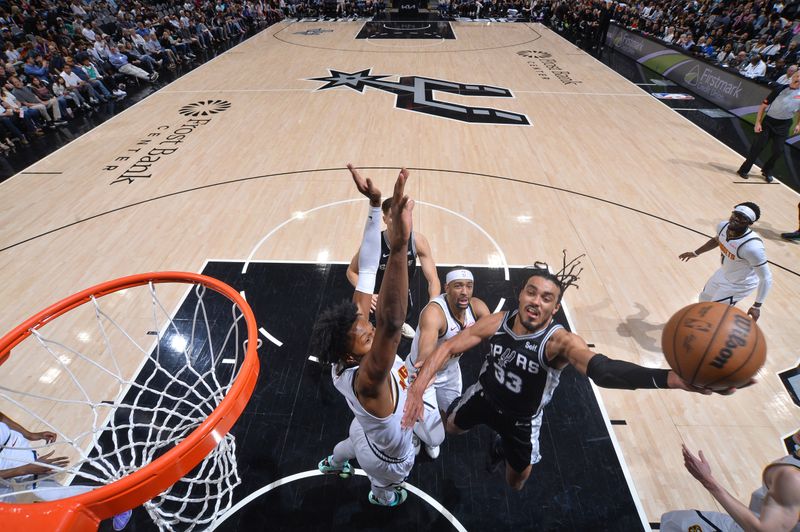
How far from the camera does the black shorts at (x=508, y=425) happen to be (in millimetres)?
2934

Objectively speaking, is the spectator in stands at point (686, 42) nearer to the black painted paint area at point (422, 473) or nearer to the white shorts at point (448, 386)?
the black painted paint area at point (422, 473)

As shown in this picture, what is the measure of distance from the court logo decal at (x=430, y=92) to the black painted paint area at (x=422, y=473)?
7.34 meters

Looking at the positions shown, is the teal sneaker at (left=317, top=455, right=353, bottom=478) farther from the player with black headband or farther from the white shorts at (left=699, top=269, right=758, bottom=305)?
the white shorts at (left=699, top=269, right=758, bottom=305)

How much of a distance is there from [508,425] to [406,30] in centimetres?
1983

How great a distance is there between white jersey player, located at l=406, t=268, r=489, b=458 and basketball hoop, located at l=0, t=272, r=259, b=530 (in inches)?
50.3

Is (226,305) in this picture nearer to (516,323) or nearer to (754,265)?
(516,323)

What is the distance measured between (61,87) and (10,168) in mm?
3227

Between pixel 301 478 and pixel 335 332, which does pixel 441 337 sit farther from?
pixel 301 478

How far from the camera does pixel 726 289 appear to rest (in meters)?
4.14

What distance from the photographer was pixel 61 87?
10.0m

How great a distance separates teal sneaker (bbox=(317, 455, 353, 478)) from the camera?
3.28 m

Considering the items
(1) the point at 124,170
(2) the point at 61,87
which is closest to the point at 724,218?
(1) the point at 124,170

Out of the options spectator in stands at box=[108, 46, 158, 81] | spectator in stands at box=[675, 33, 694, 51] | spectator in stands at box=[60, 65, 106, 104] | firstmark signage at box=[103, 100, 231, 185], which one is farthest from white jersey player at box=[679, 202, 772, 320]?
spectator in stands at box=[108, 46, 158, 81]

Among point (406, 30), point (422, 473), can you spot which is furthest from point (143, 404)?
point (406, 30)
